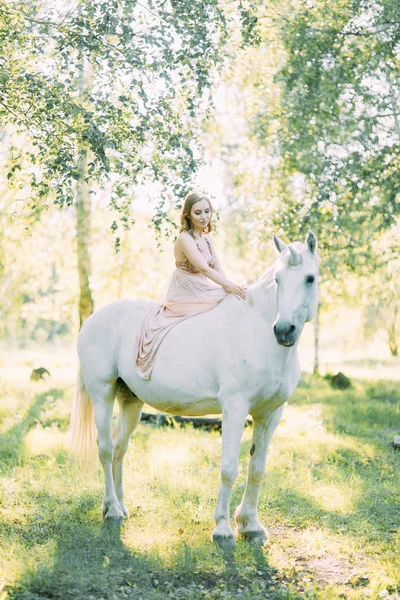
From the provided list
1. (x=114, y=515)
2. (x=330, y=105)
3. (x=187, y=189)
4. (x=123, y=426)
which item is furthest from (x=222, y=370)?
(x=330, y=105)

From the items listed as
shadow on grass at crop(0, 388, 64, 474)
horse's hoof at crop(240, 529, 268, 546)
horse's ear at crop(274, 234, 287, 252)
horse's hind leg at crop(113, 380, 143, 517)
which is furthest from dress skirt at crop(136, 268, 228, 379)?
shadow on grass at crop(0, 388, 64, 474)

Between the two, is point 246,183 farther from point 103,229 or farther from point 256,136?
point 103,229

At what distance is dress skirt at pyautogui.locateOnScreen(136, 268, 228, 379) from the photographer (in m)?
5.43

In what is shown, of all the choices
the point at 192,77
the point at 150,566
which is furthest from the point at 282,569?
the point at 192,77

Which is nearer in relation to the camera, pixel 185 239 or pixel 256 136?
pixel 185 239

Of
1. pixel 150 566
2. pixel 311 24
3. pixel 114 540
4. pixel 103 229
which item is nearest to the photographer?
pixel 150 566

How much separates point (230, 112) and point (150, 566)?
1176 centimetres

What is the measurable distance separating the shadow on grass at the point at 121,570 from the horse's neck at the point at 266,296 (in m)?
1.89

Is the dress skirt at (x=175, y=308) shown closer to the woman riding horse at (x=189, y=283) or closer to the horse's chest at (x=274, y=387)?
the woman riding horse at (x=189, y=283)

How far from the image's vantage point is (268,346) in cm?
483

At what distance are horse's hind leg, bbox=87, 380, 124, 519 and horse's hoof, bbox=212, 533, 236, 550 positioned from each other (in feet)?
3.58

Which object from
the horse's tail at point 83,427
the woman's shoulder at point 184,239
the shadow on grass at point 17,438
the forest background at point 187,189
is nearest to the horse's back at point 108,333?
the horse's tail at point 83,427

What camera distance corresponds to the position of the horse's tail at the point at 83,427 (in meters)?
6.10

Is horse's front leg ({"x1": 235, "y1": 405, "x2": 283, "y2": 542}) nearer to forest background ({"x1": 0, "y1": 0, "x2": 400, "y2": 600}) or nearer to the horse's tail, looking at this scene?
forest background ({"x1": 0, "y1": 0, "x2": 400, "y2": 600})
